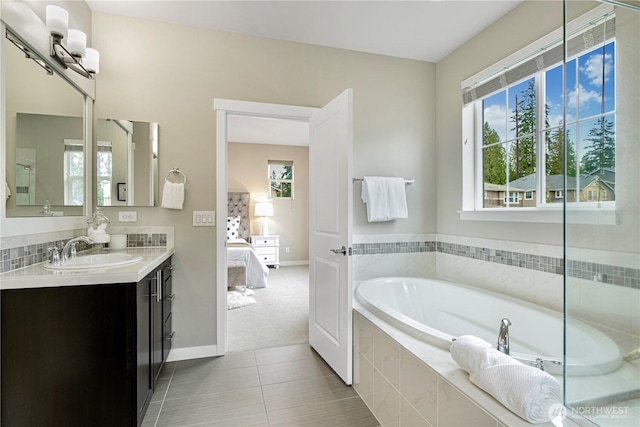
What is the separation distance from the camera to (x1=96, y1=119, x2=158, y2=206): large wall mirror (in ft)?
7.83

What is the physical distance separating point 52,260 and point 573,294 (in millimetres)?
2465

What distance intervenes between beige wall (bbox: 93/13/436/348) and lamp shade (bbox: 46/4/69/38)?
0.62m

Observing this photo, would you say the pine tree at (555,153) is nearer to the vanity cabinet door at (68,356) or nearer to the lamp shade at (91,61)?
the vanity cabinet door at (68,356)

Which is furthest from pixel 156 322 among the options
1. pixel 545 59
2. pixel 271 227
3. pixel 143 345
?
pixel 271 227

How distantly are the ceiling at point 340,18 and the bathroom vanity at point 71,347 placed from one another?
6.44 feet

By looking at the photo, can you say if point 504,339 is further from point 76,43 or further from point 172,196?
point 76,43

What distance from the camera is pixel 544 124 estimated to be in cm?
225

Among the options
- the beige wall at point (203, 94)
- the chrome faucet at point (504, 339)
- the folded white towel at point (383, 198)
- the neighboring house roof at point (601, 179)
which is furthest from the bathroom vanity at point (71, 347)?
the neighboring house roof at point (601, 179)

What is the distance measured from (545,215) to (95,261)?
2934mm

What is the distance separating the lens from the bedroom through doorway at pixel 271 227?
3381 millimetres

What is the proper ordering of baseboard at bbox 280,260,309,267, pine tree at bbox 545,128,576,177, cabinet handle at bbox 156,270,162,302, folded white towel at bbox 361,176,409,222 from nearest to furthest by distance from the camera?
cabinet handle at bbox 156,270,162,302 → pine tree at bbox 545,128,576,177 → folded white towel at bbox 361,176,409,222 → baseboard at bbox 280,260,309,267

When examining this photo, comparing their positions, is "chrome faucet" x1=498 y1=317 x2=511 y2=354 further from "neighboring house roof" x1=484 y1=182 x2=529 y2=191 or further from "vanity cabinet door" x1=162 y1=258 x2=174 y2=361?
"vanity cabinet door" x1=162 y1=258 x2=174 y2=361

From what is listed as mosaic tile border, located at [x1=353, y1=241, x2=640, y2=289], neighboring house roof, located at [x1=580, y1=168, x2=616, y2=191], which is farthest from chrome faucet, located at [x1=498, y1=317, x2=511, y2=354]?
neighboring house roof, located at [x1=580, y1=168, x2=616, y2=191]

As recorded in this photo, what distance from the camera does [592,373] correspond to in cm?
117
